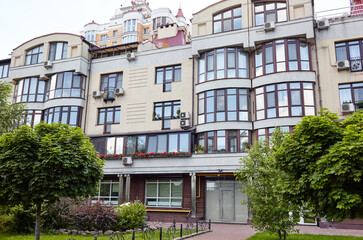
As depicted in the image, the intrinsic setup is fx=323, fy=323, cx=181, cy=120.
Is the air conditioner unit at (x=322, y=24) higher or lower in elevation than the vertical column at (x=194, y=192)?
higher

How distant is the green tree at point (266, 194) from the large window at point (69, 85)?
19.9 m

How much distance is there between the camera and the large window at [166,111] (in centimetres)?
2602

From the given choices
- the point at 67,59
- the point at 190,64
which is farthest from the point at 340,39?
the point at 67,59

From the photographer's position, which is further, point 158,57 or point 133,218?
point 158,57

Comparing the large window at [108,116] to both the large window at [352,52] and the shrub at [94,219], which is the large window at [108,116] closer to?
the shrub at [94,219]

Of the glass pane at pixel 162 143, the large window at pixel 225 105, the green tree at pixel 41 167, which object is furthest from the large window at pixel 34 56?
the green tree at pixel 41 167

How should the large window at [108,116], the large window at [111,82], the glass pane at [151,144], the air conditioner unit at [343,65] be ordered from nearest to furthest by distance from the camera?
1. the air conditioner unit at [343,65]
2. the glass pane at [151,144]
3. the large window at [108,116]
4. the large window at [111,82]

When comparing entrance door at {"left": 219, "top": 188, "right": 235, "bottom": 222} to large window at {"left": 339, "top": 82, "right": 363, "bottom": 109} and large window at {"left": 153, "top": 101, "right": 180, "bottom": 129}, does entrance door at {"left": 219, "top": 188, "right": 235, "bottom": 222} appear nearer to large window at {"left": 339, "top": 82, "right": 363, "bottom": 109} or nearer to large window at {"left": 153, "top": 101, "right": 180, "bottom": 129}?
large window at {"left": 153, "top": 101, "right": 180, "bottom": 129}

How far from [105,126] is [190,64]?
9.18 meters

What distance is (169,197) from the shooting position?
24.5 m

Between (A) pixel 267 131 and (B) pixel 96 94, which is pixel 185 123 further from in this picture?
(B) pixel 96 94

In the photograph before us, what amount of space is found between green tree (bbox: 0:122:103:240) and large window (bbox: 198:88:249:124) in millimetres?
13688

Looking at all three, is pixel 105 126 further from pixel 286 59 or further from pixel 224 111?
pixel 286 59

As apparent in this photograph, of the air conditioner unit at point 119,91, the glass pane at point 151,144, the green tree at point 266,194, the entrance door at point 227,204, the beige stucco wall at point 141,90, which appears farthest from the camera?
the air conditioner unit at point 119,91
